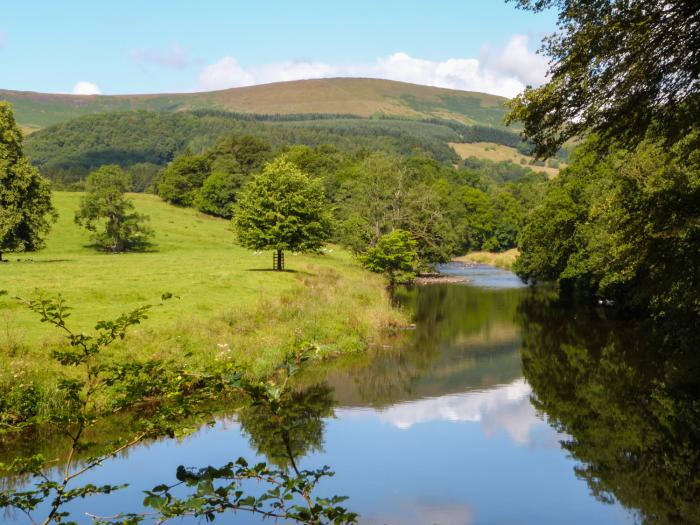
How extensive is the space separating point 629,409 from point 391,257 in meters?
40.6

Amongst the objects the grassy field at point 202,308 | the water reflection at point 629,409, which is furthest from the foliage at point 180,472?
the water reflection at point 629,409

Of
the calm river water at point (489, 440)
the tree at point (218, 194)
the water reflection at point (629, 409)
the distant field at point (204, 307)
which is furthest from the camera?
the tree at point (218, 194)

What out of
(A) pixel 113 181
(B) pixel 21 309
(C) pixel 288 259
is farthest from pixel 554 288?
(B) pixel 21 309

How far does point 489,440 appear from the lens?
21656 millimetres

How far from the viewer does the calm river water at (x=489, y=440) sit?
53.6 ft

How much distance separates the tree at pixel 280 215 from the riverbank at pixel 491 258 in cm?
5368

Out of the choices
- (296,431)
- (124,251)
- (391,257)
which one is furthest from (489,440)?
(124,251)

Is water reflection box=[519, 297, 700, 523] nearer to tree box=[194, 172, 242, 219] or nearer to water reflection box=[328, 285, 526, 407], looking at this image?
water reflection box=[328, 285, 526, 407]

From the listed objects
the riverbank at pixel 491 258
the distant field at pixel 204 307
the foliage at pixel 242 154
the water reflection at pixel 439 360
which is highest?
the foliage at pixel 242 154

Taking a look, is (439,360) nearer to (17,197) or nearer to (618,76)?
(618,76)

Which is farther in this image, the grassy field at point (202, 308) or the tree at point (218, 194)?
the tree at point (218, 194)

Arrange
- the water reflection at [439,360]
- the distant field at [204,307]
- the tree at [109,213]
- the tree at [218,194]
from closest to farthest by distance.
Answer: the distant field at [204,307]
the water reflection at [439,360]
the tree at [109,213]
the tree at [218,194]

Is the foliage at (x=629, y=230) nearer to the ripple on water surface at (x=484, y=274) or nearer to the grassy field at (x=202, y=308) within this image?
the ripple on water surface at (x=484, y=274)

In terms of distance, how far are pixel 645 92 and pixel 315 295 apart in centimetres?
2899
